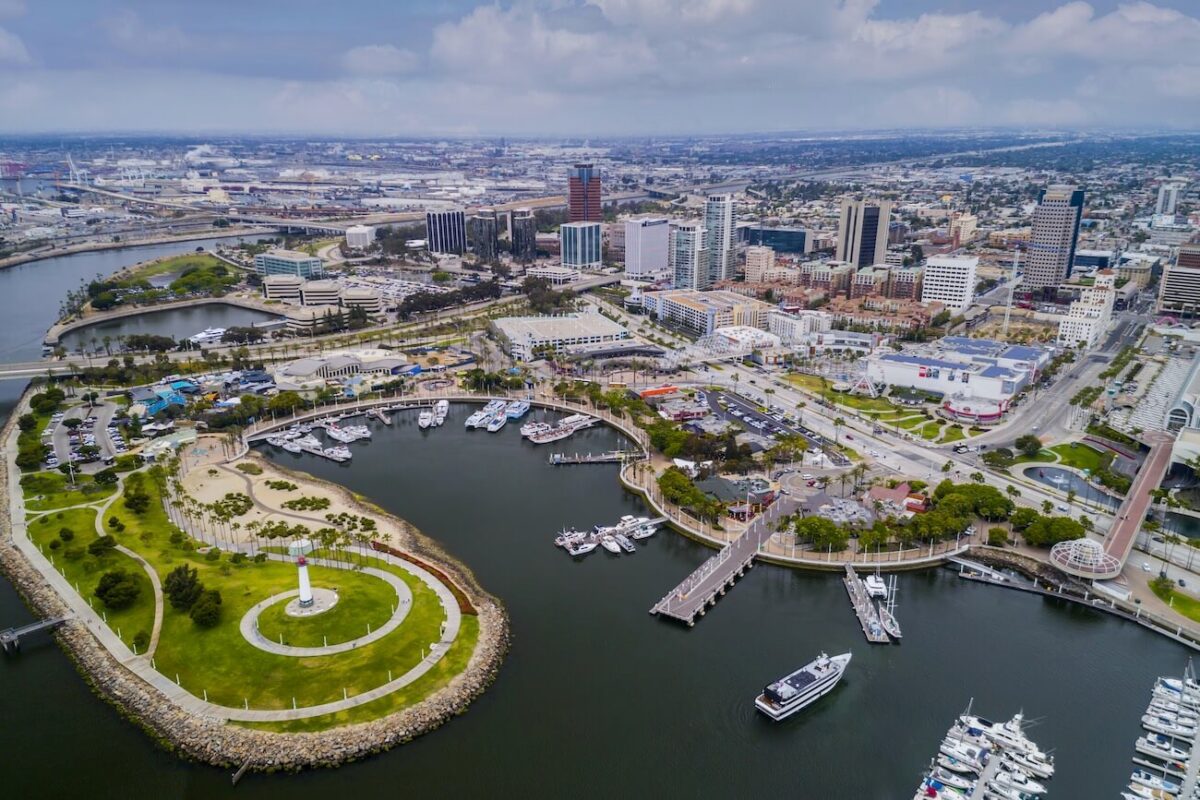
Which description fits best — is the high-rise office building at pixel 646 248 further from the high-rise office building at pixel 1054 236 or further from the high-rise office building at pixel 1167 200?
the high-rise office building at pixel 1167 200

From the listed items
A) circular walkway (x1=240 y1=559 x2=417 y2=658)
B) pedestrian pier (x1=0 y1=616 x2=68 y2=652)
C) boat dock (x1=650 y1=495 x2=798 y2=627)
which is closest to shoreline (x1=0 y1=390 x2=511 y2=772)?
pedestrian pier (x1=0 y1=616 x2=68 y2=652)

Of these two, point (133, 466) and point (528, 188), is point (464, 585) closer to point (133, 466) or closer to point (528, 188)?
point (133, 466)

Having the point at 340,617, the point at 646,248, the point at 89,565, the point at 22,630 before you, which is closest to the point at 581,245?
the point at 646,248

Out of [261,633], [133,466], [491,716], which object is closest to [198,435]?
[133,466]

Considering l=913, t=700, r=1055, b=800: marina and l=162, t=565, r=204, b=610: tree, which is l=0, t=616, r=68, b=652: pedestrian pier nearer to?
l=162, t=565, r=204, b=610: tree

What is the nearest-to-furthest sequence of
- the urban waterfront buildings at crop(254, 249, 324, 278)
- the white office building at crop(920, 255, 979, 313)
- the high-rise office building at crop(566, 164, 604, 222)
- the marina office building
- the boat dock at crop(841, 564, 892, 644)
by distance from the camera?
the boat dock at crop(841, 564, 892, 644) → the marina office building → the white office building at crop(920, 255, 979, 313) → the urban waterfront buildings at crop(254, 249, 324, 278) → the high-rise office building at crop(566, 164, 604, 222)
